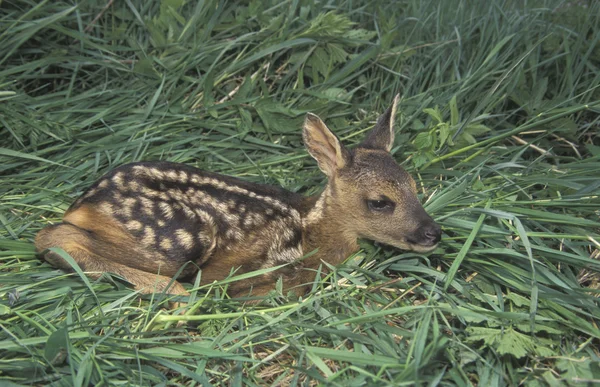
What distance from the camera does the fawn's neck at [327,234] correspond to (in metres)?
3.83

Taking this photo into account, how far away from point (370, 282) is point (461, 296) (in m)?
0.41

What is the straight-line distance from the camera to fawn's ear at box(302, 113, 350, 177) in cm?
376

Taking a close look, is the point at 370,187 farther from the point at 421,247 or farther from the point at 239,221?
the point at 239,221

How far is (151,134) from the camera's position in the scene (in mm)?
4355

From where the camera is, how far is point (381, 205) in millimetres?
3705

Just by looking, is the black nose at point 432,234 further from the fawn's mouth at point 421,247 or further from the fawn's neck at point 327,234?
the fawn's neck at point 327,234

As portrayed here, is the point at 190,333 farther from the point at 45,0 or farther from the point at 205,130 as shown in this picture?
the point at 45,0

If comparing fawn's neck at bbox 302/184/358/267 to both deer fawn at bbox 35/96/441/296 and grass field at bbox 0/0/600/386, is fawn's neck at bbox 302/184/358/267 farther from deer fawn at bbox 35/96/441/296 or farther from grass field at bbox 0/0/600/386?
grass field at bbox 0/0/600/386

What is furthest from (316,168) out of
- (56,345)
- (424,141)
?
(56,345)

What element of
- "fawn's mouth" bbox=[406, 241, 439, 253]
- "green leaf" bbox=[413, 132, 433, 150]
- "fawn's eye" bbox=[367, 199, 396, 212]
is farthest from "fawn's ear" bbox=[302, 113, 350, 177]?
"fawn's mouth" bbox=[406, 241, 439, 253]

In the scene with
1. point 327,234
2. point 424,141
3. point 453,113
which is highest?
point 453,113

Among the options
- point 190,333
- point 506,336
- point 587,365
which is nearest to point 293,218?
point 190,333

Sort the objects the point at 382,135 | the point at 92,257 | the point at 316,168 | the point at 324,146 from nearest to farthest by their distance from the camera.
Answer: the point at 92,257 → the point at 324,146 → the point at 382,135 → the point at 316,168

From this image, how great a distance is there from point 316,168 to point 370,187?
830 mm
